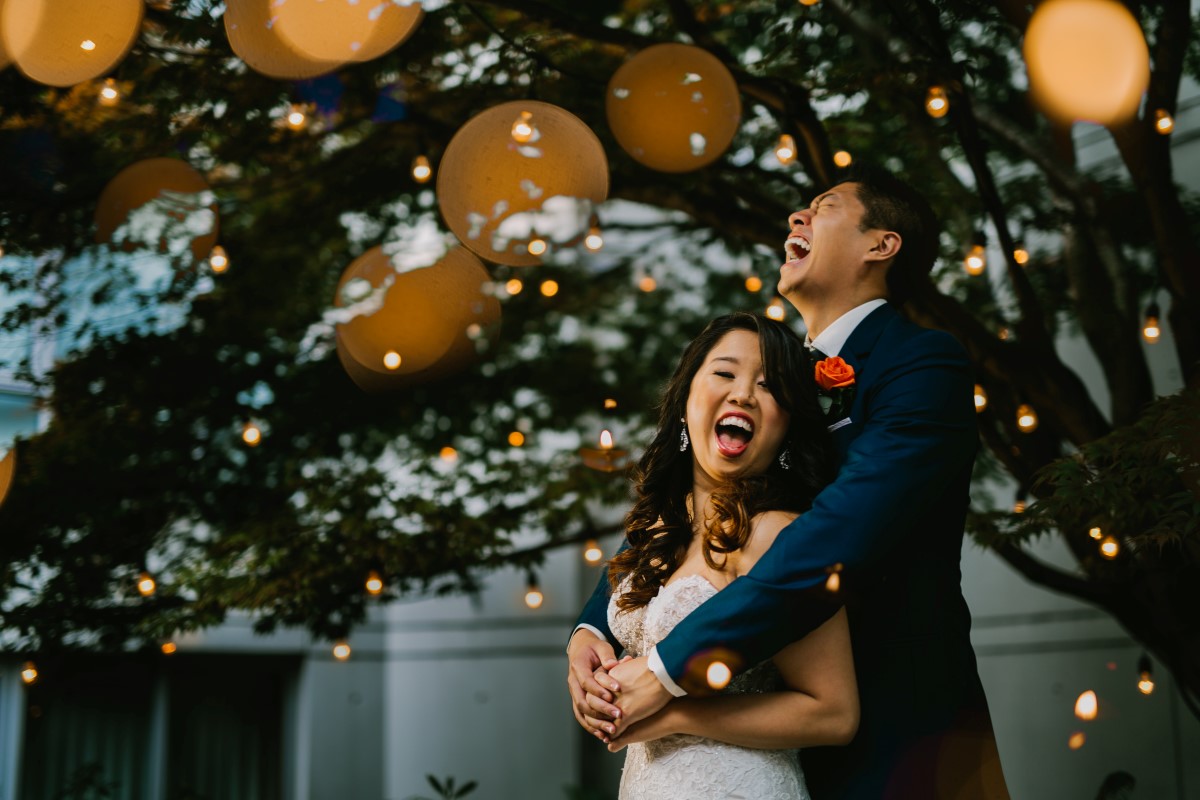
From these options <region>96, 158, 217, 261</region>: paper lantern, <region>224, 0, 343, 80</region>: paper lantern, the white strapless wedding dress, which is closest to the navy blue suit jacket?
the white strapless wedding dress

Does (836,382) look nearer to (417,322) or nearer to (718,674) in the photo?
(718,674)

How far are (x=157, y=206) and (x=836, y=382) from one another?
4.20 metres

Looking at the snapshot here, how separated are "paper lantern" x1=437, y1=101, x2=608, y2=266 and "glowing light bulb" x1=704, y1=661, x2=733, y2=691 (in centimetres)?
319

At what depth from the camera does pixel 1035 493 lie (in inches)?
159

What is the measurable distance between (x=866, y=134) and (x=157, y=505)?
13.0 feet

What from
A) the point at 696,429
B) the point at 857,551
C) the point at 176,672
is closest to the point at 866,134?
the point at 696,429

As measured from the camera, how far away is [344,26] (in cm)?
454

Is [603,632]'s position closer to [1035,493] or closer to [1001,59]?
[1035,493]

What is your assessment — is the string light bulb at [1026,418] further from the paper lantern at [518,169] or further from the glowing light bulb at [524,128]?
the glowing light bulb at [524,128]

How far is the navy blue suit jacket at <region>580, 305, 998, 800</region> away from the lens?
1.91 m

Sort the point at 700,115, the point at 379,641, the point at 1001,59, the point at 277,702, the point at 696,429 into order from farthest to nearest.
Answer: the point at 379,641, the point at 277,702, the point at 1001,59, the point at 700,115, the point at 696,429

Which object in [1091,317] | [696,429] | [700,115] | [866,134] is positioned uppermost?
[866,134]

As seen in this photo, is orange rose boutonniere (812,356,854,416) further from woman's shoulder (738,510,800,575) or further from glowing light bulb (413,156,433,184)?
glowing light bulb (413,156,433,184)

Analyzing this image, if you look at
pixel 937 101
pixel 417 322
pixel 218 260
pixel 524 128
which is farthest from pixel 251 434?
pixel 937 101
